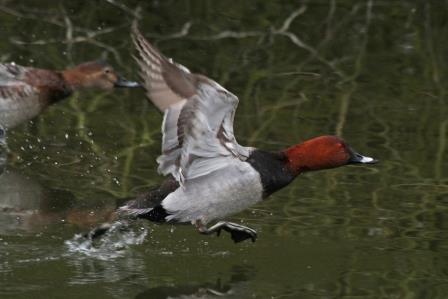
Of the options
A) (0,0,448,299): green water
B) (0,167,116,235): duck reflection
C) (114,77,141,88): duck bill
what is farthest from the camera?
(114,77,141,88): duck bill

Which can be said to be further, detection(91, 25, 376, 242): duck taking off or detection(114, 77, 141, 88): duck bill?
detection(114, 77, 141, 88): duck bill

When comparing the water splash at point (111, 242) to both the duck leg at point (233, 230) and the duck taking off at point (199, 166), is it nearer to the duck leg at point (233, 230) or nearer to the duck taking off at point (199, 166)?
the duck taking off at point (199, 166)

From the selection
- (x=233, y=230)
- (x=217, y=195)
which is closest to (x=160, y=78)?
(x=217, y=195)

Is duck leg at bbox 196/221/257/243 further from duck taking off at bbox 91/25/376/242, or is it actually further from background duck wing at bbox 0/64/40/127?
background duck wing at bbox 0/64/40/127

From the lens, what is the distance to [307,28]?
12000mm

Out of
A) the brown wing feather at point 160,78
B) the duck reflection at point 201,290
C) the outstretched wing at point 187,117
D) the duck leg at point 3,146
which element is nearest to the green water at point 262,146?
the duck reflection at point 201,290

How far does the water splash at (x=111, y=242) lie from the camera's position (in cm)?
705

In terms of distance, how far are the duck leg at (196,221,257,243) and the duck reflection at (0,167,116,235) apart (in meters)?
0.81

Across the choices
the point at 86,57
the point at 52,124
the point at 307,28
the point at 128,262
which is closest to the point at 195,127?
the point at 128,262

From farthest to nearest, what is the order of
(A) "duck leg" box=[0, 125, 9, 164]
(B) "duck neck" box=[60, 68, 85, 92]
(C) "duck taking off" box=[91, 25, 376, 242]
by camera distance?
(B) "duck neck" box=[60, 68, 85, 92] → (A) "duck leg" box=[0, 125, 9, 164] → (C) "duck taking off" box=[91, 25, 376, 242]

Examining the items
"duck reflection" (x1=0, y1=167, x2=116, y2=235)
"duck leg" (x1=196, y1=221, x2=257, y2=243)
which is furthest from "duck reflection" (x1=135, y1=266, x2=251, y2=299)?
"duck reflection" (x1=0, y1=167, x2=116, y2=235)

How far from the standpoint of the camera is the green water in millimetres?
6688

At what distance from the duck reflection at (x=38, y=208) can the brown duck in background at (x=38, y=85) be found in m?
1.03

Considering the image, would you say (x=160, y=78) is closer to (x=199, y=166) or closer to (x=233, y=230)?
(x=199, y=166)
